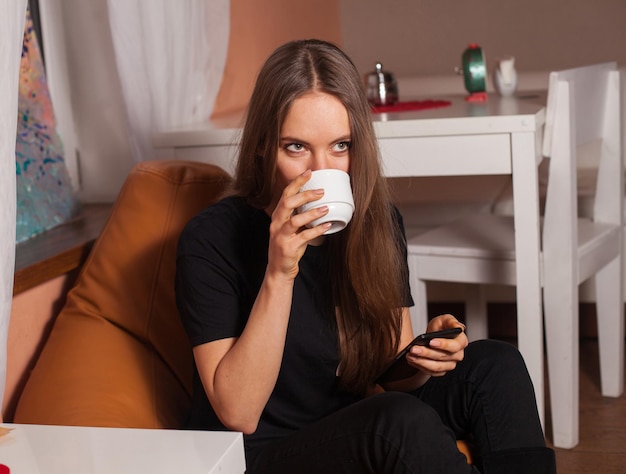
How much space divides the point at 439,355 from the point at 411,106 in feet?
4.35

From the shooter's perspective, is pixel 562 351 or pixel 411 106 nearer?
pixel 562 351

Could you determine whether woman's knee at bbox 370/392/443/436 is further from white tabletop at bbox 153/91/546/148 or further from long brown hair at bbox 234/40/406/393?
white tabletop at bbox 153/91/546/148

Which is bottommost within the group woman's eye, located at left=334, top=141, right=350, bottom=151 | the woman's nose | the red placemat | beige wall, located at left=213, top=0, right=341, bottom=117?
the red placemat

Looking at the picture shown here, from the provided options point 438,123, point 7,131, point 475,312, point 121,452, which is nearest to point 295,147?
point 7,131

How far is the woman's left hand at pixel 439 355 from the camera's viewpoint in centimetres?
129

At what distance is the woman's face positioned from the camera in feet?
4.22

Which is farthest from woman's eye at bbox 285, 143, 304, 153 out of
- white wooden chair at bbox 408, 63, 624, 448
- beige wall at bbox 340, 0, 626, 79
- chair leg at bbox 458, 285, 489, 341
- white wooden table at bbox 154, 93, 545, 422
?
beige wall at bbox 340, 0, 626, 79

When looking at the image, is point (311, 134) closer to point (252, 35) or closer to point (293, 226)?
point (293, 226)

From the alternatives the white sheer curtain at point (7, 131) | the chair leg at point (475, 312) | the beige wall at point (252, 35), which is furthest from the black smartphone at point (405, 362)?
the beige wall at point (252, 35)

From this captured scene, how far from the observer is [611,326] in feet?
8.32

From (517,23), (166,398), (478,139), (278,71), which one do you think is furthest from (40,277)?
(517,23)

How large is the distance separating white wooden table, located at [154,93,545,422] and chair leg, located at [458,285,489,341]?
56cm

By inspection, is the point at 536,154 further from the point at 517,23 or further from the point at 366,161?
the point at 517,23

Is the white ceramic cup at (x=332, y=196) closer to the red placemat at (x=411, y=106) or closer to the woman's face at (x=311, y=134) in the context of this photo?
the woman's face at (x=311, y=134)
